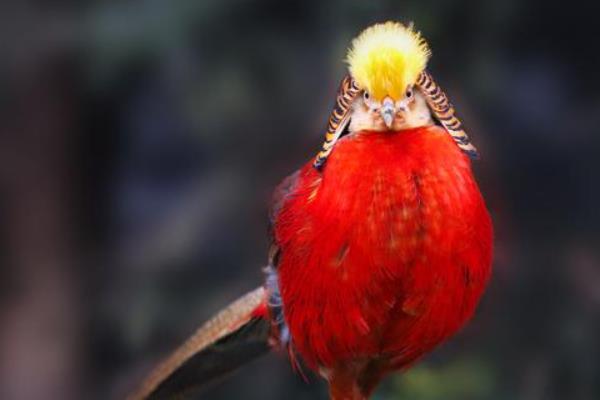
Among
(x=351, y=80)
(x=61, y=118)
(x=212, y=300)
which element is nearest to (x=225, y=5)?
(x=61, y=118)

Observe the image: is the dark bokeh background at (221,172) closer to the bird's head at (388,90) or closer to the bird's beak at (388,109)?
the bird's head at (388,90)

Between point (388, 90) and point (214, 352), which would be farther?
point (214, 352)

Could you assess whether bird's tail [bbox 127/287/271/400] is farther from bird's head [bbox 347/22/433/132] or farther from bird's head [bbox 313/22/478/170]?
bird's head [bbox 347/22/433/132]

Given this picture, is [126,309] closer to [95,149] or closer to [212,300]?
[212,300]

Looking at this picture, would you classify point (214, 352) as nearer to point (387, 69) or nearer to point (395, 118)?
point (395, 118)

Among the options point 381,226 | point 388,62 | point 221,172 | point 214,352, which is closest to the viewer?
point 388,62

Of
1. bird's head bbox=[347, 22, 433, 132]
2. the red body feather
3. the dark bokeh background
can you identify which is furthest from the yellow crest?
the dark bokeh background

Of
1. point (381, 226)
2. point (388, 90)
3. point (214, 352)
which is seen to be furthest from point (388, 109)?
point (214, 352)

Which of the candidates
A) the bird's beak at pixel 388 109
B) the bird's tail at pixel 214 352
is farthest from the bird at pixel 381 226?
the bird's tail at pixel 214 352
